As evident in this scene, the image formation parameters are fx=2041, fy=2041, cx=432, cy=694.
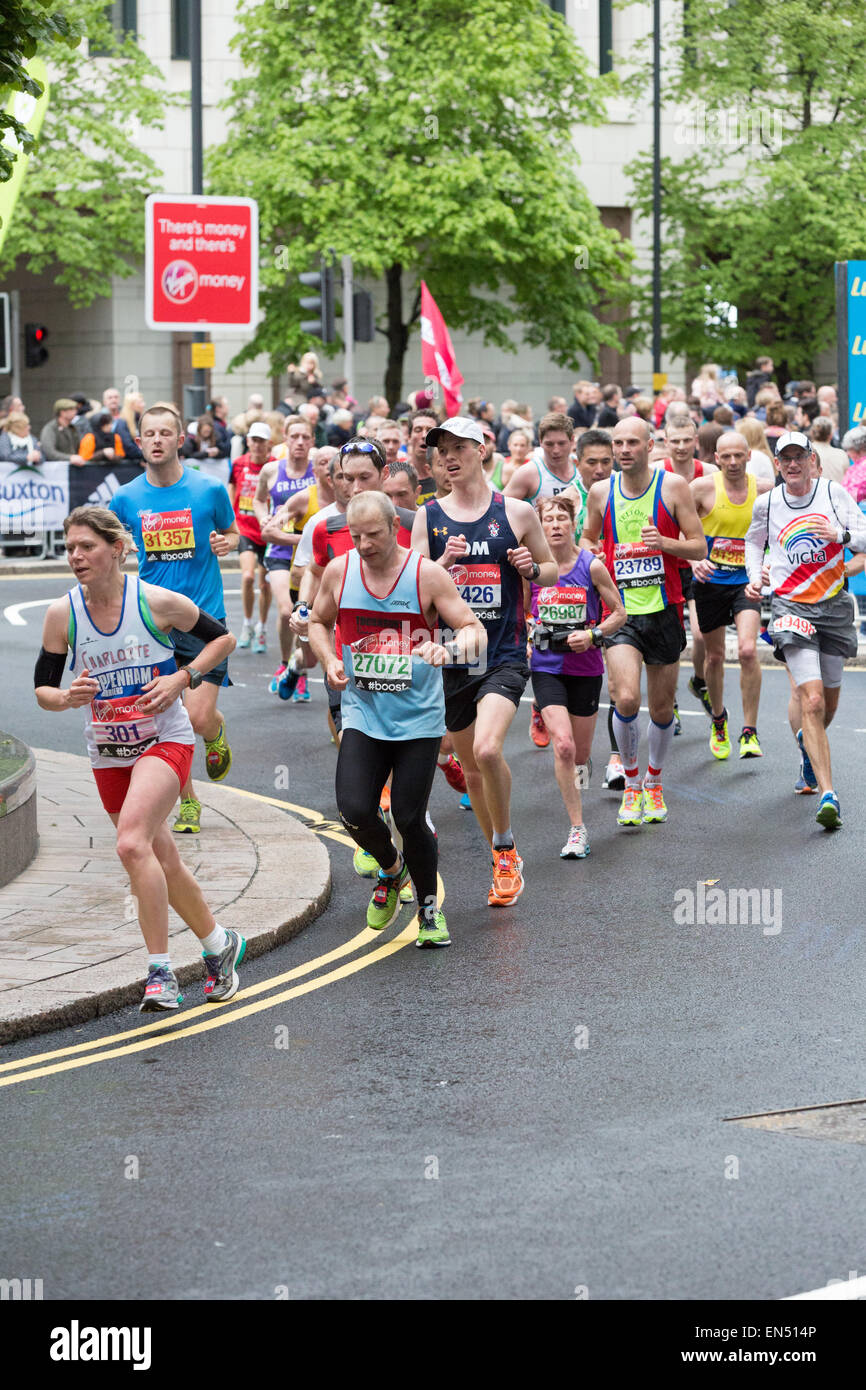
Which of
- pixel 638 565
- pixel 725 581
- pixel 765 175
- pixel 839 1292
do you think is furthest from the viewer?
pixel 765 175

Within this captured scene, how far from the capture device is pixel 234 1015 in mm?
7094

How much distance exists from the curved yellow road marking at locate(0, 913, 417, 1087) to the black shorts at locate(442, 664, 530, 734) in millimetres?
993

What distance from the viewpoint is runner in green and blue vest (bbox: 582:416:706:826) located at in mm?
10422

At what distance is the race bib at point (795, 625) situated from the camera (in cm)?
1049

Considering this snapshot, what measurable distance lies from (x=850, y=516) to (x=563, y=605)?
5.31 ft

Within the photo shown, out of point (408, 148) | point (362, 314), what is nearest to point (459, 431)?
point (362, 314)

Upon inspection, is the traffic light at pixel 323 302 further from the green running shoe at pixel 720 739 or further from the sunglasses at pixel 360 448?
the sunglasses at pixel 360 448

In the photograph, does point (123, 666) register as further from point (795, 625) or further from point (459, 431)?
point (795, 625)

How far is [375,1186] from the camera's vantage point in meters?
5.26

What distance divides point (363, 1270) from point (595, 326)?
31667mm

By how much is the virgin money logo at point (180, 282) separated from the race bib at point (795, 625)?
50.5 ft

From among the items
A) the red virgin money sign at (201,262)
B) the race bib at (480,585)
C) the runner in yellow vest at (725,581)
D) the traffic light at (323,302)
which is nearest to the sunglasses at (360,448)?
the race bib at (480,585)
